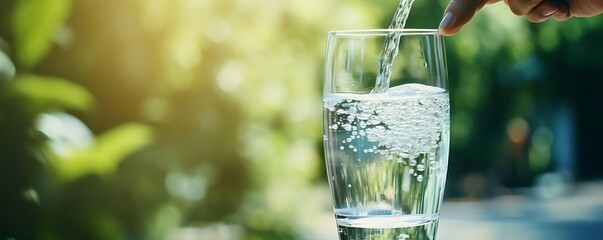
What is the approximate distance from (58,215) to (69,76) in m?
0.59

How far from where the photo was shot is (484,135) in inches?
415

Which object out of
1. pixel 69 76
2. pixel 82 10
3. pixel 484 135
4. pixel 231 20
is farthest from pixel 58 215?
pixel 484 135

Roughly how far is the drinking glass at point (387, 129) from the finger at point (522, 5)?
0.28m

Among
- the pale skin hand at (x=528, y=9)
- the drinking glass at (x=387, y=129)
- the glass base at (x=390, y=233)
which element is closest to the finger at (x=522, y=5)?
the pale skin hand at (x=528, y=9)

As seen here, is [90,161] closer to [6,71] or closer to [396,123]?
[6,71]

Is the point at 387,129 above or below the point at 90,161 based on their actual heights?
below

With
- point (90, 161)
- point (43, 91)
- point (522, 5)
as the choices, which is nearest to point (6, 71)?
point (43, 91)

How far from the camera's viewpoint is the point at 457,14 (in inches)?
44.2

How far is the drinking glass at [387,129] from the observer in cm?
98

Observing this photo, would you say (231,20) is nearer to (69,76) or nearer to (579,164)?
(69,76)

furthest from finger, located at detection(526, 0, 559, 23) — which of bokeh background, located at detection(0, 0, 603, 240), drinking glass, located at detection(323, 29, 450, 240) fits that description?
bokeh background, located at detection(0, 0, 603, 240)

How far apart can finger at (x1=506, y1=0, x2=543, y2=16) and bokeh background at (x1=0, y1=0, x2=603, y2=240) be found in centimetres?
100

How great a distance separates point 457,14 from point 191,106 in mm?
3224

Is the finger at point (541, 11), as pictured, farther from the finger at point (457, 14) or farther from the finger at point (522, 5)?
the finger at point (457, 14)
